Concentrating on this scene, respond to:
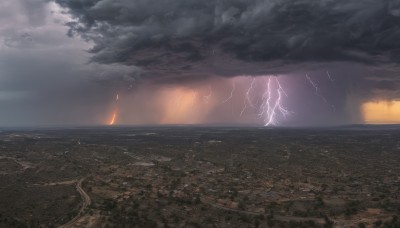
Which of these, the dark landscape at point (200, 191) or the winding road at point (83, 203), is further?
the dark landscape at point (200, 191)

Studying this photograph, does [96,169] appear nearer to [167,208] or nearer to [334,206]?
[167,208]

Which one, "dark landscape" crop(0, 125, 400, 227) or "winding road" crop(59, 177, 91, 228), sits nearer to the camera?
"winding road" crop(59, 177, 91, 228)

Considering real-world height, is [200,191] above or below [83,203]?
above

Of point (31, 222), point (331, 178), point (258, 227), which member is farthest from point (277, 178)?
point (31, 222)

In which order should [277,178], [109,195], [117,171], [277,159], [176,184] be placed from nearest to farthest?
1. [109,195]
2. [176,184]
3. [277,178]
4. [117,171]
5. [277,159]

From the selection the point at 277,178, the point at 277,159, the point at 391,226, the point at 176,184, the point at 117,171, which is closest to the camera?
the point at 391,226

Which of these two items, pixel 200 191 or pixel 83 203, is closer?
pixel 83 203

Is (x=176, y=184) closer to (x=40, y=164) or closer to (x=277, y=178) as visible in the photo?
(x=277, y=178)

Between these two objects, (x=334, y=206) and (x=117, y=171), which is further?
(x=117, y=171)

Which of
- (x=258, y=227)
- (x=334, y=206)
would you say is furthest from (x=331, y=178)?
(x=258, y=227)
